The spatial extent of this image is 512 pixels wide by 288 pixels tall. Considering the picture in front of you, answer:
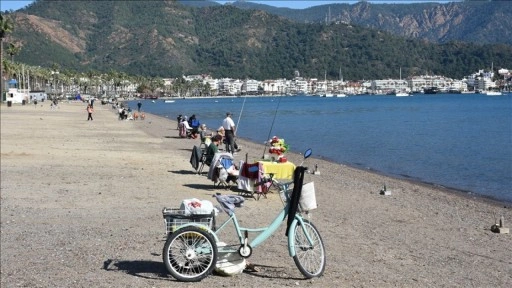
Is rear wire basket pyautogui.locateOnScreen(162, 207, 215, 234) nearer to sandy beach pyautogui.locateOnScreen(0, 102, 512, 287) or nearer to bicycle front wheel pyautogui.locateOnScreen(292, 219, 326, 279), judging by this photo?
sandy beach pyautogui.locateOnScreen(0, 102, 512, 287)

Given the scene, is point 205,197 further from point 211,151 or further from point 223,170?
point 211,151

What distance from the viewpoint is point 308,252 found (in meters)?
7.15

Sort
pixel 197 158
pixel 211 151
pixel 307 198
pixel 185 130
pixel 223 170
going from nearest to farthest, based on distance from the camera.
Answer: pixel 307 198 < pixel 223 170 < pixel 211 151 < pixel 197 158 < pixel 185 130

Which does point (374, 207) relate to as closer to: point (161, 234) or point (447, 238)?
point (447, 238)

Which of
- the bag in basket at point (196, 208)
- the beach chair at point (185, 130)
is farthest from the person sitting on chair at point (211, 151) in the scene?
the beach chair at point (185, 130)

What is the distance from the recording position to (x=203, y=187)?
14.3m

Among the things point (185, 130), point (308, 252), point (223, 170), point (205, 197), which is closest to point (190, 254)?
point (308, 252)

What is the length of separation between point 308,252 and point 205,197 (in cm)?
590

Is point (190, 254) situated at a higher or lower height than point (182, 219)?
lower

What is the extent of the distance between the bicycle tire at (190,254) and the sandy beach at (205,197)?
13 centimetres

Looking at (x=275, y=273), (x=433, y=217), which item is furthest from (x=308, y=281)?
(x=433, y=217)

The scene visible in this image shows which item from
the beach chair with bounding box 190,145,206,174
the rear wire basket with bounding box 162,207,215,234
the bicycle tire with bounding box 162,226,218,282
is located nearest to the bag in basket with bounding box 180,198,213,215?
the rear wire basket with bounding box 162,207,215,234

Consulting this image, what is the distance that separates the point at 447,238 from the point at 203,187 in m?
5.87

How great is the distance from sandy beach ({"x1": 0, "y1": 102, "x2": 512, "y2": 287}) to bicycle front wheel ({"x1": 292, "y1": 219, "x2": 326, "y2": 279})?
0.40ft
